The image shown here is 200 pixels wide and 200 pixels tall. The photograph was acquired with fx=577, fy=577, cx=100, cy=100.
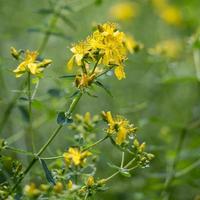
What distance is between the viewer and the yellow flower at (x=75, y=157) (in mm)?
1776

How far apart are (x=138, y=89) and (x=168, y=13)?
2.94 ft

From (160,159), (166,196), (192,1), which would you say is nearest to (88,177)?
(166,196)

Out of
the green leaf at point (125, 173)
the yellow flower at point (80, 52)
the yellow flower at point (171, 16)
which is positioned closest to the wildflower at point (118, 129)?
the green leaf at point (125, 173)

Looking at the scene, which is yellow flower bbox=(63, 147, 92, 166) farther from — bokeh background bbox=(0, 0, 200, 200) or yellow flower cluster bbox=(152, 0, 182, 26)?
yellow flower cluster bbox=(152, 0, 182, 26)

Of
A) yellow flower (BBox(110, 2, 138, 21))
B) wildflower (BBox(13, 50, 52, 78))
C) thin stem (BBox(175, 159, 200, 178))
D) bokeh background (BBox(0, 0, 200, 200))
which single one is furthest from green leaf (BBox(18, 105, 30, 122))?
yellow flower (BBox(110, 2, 138, 21))

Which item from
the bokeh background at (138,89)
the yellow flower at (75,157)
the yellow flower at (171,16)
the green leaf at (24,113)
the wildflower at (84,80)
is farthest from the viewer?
the yellow flower at (171,16)

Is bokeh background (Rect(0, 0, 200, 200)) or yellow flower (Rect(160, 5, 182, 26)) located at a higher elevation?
yellow flower (Rect(160, 5, 182, 26))

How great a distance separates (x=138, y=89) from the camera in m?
4.86

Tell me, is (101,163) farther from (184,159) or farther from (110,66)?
(110,66)

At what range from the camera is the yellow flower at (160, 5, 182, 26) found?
5.31m

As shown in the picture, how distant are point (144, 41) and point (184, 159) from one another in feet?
8.06

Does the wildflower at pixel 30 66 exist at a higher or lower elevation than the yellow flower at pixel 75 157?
higher

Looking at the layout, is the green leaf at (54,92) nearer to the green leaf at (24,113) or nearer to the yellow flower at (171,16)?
the green leaf at (24,113)

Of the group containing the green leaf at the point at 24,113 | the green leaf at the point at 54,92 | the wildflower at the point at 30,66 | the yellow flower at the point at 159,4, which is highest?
the yellow flower at the point at 159,4
